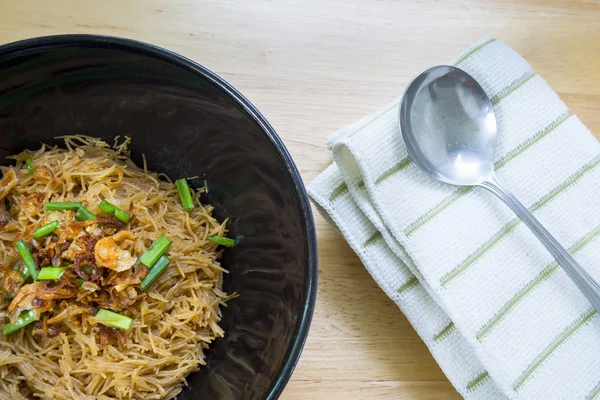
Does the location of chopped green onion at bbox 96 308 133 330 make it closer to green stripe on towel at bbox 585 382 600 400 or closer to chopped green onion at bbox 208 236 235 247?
chopped green onion at bbox 208 236 235 247

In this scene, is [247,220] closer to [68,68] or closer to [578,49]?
[68,68]

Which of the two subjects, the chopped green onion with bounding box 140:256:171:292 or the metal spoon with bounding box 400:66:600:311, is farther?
the metal spoon with bounding box 400:66:600:311

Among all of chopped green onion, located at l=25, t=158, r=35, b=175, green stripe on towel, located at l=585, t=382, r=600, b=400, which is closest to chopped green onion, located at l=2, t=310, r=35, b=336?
chopped green onion, located at l=25, t=158, r=35, b=175

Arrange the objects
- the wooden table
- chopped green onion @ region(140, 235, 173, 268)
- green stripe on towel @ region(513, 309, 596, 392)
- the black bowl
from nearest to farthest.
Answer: the black bowl → chopped green onion @ region(140, 235, 173, 268) → green stripe on towel @ region(513, 309, 596, 392) → the wooden table

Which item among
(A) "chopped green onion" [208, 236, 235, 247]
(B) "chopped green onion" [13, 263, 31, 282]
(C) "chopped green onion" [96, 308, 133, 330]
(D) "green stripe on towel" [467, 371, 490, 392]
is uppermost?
(A) "chopped green onion" [208, 236, 235, 247]

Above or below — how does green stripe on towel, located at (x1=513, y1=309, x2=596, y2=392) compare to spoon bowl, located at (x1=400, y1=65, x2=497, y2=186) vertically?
below

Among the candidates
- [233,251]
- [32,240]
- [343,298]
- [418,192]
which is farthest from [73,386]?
[418,192]
